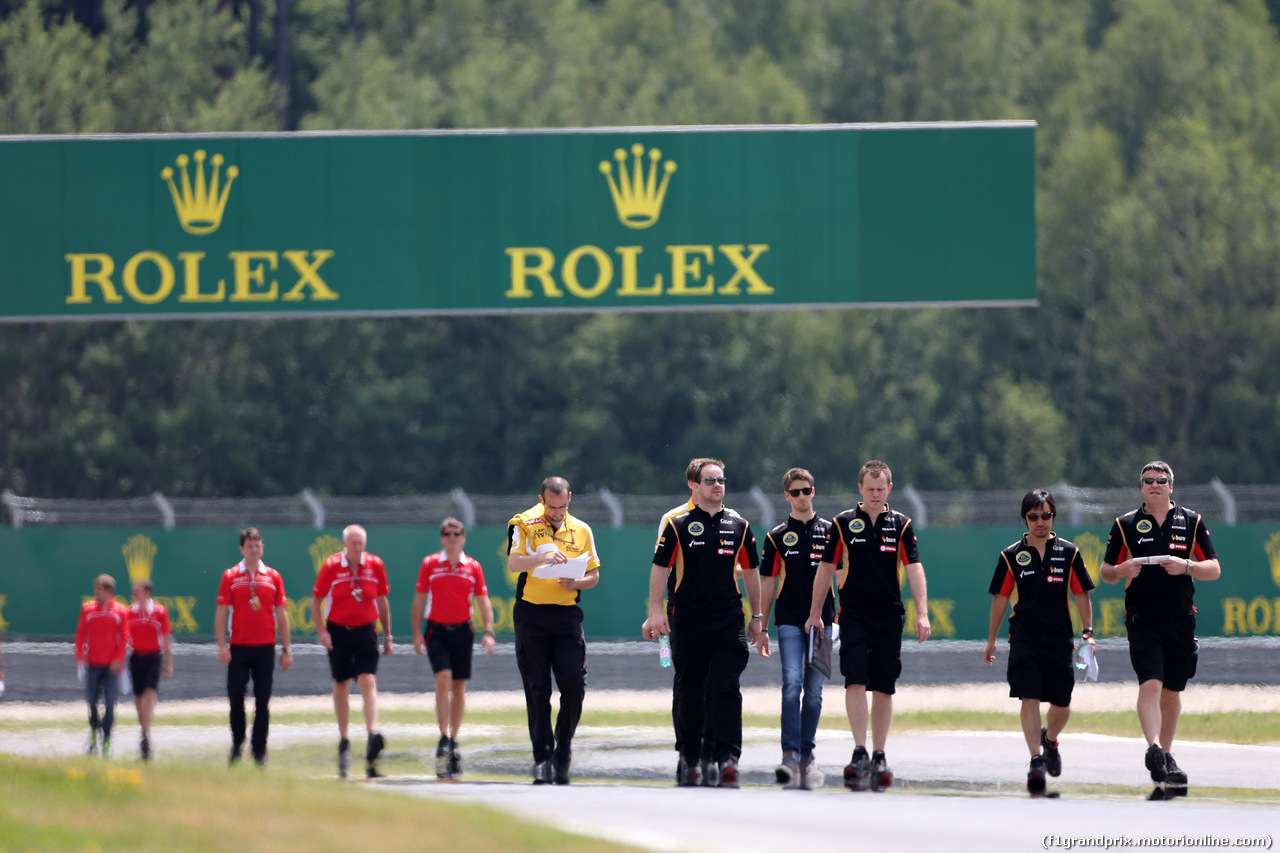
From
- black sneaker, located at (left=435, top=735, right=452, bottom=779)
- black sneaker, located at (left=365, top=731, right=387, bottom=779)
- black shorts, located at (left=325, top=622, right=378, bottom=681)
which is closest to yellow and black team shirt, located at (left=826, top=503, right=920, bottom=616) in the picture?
black sneaker, located at (left=435, top=735, right=452, bottom=779)

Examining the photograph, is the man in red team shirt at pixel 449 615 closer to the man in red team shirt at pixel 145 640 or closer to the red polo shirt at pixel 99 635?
the man in red team shirt at pixel 145 640

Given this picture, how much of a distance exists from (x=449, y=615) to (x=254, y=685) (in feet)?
4.27

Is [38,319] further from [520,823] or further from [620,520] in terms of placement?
[520,823]

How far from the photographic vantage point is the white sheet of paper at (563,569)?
934cm

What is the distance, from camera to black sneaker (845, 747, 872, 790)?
884 centimetres

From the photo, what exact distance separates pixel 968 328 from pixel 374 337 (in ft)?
53.4

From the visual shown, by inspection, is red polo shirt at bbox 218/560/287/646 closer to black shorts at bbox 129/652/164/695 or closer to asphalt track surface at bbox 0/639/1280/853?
asphalt track surface at bbox 0/639/1280/853

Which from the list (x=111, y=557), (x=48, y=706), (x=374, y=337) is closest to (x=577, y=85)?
(x=374, y=337)

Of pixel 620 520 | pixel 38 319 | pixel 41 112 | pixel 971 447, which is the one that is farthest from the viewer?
pixel 971 447

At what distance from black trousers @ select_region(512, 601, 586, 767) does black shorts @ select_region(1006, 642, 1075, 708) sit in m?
2.33

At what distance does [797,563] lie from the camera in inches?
370

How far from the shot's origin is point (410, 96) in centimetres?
4206

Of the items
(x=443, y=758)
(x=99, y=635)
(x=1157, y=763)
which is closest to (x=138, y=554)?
(x=99, y=635)

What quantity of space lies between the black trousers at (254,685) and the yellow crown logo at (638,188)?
1110cm
